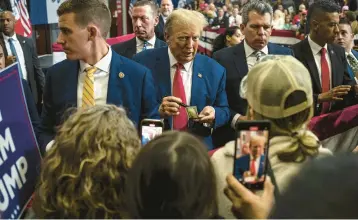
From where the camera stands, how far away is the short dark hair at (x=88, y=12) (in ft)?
8.47

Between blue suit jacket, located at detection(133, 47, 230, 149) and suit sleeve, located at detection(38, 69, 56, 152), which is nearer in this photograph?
suit sleeve, located at detection(38, 69, 56, 152)

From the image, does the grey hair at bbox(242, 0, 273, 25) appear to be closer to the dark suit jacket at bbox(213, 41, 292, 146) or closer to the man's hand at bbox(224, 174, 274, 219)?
the dark suit jacket at bbox(213, 41, 292, 146)

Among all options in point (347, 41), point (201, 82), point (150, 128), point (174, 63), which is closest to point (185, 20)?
point (174, 63)

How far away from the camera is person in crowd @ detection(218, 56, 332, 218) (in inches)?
63.3

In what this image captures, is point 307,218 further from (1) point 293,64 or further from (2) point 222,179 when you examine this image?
(1) point 293,64

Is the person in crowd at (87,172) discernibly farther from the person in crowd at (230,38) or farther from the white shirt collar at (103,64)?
the person in crowd at (230,38)

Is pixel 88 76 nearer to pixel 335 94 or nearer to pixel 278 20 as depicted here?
pixel 335 94

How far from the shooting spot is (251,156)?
1.50 meters

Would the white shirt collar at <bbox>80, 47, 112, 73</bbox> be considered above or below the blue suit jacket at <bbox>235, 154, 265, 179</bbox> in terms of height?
above

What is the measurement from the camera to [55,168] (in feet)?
5.07

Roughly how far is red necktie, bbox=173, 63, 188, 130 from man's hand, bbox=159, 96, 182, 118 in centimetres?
23

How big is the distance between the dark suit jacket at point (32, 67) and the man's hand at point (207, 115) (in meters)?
3.30

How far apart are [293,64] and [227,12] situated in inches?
579

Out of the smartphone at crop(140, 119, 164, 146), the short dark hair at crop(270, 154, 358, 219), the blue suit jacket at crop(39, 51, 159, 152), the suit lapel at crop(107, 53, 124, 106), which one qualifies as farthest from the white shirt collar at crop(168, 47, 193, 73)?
the short dark hair at crop(270, 154, 358, 219)
